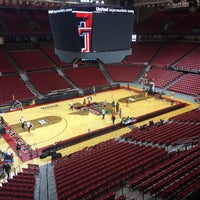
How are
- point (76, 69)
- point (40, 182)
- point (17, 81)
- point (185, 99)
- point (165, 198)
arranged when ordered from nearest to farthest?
1. point (165, 198)
2. point (40, 182)
3. point (185, 99)
4. point (17, 81)
5. point (76, 69)

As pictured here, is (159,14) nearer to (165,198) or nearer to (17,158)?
(17,158)

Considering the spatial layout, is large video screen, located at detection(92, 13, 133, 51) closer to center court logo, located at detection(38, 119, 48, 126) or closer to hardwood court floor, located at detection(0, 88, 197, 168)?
hardwood court floor, located at detection(0, 88, 197, 168)

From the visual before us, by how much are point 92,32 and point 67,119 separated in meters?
14.1

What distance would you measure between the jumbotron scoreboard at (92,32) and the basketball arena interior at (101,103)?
0.03 m

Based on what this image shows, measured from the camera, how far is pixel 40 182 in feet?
33.3

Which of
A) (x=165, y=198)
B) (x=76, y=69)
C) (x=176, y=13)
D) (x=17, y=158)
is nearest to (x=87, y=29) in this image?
(x=165, y=198)

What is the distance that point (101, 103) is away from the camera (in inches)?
987

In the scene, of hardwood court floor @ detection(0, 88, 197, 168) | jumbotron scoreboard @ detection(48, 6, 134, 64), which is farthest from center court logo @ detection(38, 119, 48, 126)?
jumbotron scoreboard @ detection(48, 6, 134, 64)

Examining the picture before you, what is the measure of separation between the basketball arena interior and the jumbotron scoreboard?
0.03 m

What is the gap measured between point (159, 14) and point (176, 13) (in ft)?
9.86

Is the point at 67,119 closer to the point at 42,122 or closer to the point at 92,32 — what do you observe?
the point at 42,122

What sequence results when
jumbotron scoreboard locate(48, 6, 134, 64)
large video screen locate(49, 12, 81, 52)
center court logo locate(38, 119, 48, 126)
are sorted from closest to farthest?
jumbotron scoreboard locate(48, 6, 134, 64), large video screen locate(49, 12, 81, 52), center court logo locate(38, 119, 48, 126)

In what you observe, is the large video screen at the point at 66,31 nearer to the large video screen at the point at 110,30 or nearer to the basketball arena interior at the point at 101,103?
the basketball arena interior at the point at 101,103

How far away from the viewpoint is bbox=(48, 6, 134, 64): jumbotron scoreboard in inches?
281
